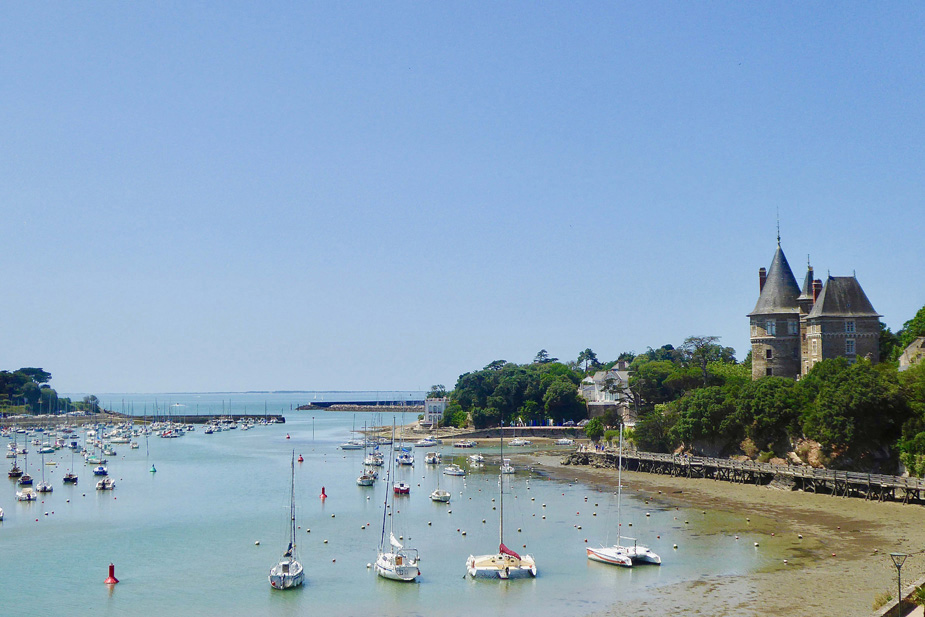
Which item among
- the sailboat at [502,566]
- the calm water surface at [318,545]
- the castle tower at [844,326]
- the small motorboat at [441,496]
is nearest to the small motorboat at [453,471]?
the calm water surface at [318,545]

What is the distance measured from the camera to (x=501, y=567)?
46.1 metres

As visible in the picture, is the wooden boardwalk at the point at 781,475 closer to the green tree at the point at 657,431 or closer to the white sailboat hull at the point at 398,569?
the green tree at the point at 657,431

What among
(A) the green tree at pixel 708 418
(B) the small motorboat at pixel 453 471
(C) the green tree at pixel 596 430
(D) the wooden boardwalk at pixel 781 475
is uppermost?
(A) the green tree at pixel 708 418

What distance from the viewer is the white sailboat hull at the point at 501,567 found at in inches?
1807

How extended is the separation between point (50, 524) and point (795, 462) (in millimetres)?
59244

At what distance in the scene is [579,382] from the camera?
593 feet

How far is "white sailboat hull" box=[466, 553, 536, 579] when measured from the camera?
4590cm

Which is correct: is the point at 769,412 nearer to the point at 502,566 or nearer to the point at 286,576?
the point at 502,566

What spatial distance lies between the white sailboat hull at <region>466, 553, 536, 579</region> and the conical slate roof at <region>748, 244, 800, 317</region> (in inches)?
2126

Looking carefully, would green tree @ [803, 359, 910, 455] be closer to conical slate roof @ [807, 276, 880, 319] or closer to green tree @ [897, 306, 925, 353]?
conical slate roof @ [807, 276, 880, 319]

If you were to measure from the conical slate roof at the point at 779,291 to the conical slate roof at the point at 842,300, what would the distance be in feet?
18.3

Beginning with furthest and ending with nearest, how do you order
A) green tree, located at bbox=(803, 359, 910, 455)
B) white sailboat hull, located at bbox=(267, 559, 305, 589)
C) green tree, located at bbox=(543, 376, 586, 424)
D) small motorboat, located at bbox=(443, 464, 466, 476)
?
green tree, located at bbox=(543, 376, 586, 424) < small motorboat, located at bbox=(443, 464, 466, 476) < green tree, located at bbox=(803, 359, 910, 455) < white sailboat hull, located at bbox=(267, 559, 305, 589)

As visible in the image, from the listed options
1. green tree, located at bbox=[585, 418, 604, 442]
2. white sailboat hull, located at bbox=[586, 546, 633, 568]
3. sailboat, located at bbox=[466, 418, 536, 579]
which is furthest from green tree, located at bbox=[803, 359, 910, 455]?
green tree, located at bbox=[585, 418, 604, 442]

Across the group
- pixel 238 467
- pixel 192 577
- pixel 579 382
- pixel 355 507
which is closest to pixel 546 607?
pixel 192 577
